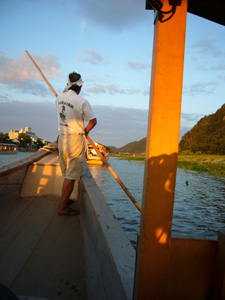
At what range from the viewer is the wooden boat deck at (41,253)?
1.72 metres

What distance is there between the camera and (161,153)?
1.08 meters

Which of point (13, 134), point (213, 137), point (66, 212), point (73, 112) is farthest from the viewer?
point (13, 134)

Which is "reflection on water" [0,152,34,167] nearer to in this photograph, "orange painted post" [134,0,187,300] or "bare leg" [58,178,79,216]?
"bare leg" [58,178,79,216]

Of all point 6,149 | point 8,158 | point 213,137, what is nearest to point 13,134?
point 6,149

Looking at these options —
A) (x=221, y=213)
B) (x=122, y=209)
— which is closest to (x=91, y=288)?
(x=122, y=209)

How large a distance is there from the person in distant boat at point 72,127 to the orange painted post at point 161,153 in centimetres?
182

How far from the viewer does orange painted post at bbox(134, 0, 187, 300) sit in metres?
1.07

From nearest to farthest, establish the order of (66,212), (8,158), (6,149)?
(66,212), (8,158), (6,149)

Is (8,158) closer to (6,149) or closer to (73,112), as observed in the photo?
(6,149)

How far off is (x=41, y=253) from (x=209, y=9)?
90.3 inches

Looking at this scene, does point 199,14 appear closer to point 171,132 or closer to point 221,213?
point 171,132

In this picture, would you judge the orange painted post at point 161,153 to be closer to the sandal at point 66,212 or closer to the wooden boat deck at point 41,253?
the wooden boat deck at point 41,253

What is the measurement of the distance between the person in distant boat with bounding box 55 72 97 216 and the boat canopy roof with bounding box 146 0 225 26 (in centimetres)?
176

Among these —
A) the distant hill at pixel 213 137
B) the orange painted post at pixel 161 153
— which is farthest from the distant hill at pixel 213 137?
the orange painted post at pixel 161 153
